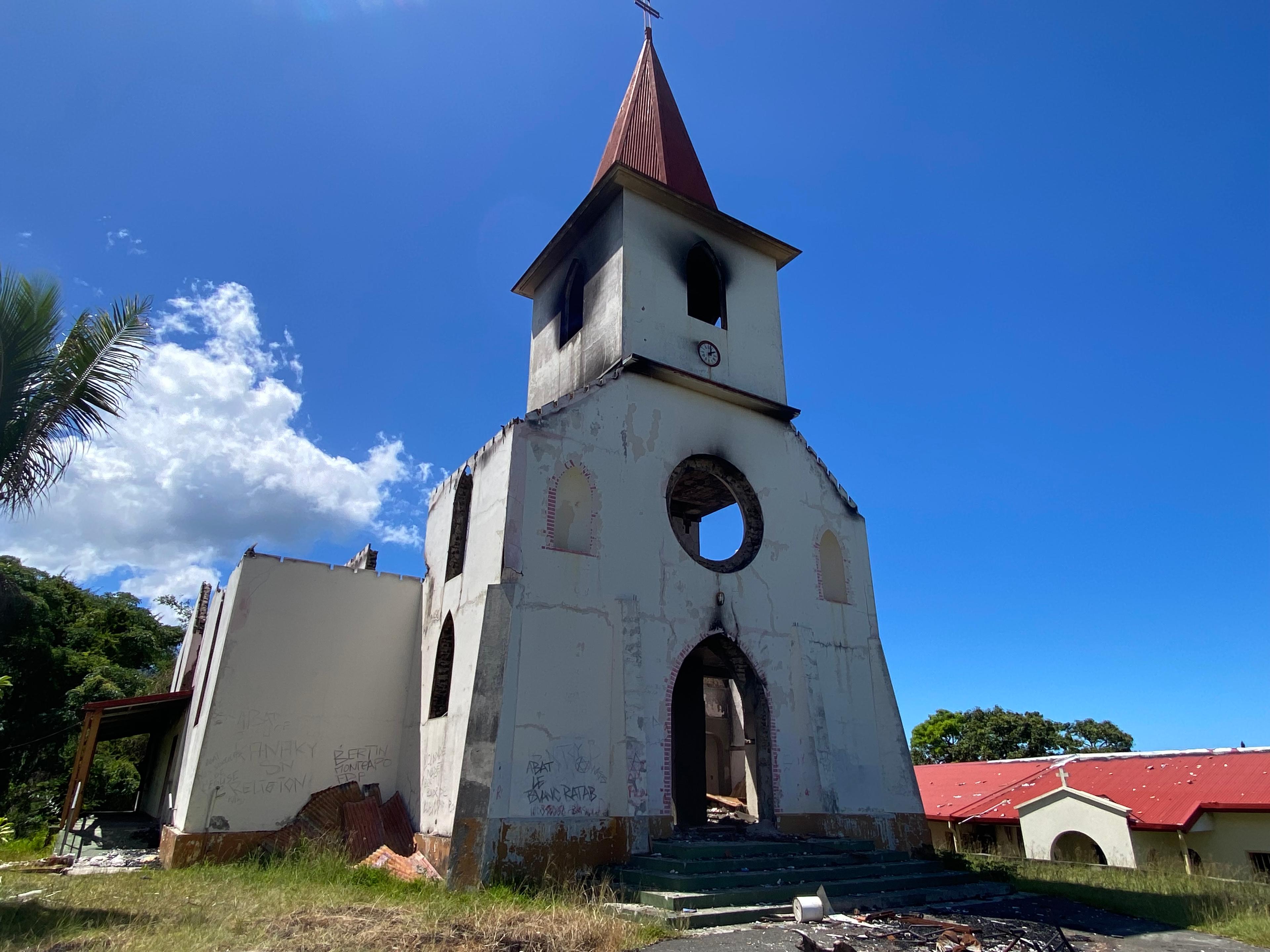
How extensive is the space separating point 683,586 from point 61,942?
8.40 m

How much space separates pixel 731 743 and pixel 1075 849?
9.08m

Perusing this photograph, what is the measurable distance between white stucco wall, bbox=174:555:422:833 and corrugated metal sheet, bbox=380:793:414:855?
0.36 m

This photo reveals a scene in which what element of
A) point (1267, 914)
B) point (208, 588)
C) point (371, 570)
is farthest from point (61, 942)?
point (208, 588)

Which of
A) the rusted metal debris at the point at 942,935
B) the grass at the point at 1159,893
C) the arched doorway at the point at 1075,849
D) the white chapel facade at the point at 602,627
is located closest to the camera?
the rusted metal debris at the point at 942,935

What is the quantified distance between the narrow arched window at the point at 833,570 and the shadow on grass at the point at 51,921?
1104 cm

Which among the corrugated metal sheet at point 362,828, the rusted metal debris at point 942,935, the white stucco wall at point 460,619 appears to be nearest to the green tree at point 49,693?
the corrugated metal sheet at point 362,828

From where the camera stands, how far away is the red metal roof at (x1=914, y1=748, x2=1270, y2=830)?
19.2 m

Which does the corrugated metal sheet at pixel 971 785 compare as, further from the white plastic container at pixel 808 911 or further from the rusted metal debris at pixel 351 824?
the rusted metal debris at pixel 351 824

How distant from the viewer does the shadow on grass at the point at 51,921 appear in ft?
20.9

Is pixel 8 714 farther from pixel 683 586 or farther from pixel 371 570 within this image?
pixel 683 586

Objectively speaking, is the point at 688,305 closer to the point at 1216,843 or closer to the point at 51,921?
the point at 51,921

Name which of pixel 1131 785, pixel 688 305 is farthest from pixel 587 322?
pixel 1131 785

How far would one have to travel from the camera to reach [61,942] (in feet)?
20.1

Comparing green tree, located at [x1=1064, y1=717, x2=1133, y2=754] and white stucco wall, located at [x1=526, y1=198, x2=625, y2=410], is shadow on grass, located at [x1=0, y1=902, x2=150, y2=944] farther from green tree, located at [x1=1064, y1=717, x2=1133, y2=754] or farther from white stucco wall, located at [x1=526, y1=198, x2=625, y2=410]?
green tree, located at [x1=1064, y1=717, x2=1133, y2=754]
